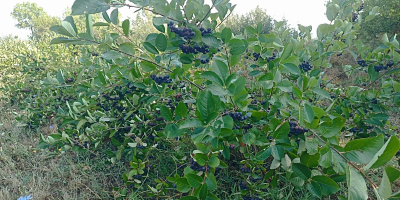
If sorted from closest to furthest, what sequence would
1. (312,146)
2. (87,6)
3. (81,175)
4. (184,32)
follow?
(87,6) < (312,146) < (184,32) < (81,175)

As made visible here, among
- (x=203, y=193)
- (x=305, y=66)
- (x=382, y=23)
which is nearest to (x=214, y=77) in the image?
(x=203, y=193)

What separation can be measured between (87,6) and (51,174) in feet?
5.68

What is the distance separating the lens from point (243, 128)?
3.84ft

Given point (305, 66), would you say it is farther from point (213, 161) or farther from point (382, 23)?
point (382, 23)

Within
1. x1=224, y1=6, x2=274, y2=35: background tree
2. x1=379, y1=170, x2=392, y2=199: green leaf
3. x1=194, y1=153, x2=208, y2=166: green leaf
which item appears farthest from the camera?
x1=224, y1=6, x2=274, y2=35: background tree

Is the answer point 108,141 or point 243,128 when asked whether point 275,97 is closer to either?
point 243,128

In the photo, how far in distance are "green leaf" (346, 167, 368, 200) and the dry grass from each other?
1538 millimetres

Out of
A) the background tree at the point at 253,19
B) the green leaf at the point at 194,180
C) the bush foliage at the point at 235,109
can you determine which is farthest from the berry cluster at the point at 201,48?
the background tree at the point at 253,19

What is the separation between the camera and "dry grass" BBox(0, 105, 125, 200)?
1685 mm

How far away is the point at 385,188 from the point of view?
49cm

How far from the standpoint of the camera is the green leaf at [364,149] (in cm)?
62

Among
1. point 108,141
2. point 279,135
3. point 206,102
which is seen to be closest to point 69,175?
point 108,141

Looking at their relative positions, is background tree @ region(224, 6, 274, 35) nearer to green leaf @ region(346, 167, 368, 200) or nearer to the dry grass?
the dry grass

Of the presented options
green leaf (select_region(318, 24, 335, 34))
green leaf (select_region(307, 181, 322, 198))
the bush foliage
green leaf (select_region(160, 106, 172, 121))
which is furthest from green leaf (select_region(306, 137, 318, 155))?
green leaf (select_region(318, 24, 335, 34))
